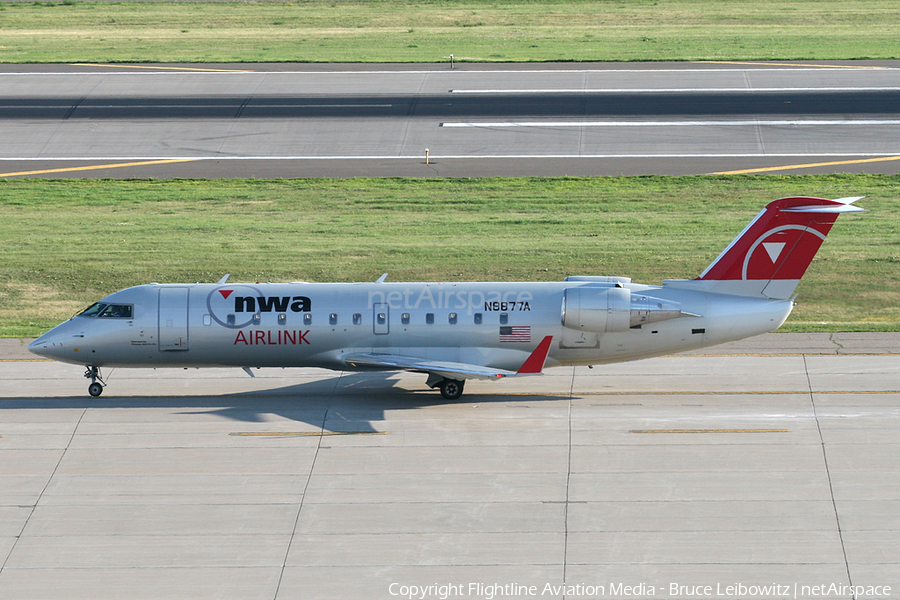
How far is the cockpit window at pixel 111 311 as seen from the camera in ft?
102

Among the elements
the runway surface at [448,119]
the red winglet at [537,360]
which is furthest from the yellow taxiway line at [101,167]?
the red winglet at [537,360]

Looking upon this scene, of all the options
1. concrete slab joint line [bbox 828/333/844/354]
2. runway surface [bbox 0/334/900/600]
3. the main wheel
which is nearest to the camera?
runway surface [bbox 0/334/900/600]

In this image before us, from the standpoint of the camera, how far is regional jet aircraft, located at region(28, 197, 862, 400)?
30.2 m

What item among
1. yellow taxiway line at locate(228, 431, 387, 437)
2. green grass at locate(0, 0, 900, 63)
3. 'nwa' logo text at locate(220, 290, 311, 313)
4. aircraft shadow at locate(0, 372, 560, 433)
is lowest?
aircraft shadow at locate(0, 372, 560, 433)

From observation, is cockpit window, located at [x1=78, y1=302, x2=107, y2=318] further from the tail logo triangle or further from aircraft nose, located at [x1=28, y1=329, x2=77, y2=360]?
the tail logo triangle

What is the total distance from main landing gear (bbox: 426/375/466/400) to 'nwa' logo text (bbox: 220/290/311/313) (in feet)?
13.5

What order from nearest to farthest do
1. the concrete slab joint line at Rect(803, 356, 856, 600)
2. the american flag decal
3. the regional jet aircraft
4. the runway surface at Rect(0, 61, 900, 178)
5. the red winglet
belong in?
the concrete slab joint line at Rect(803, 356, 856, 600), the red winglet, the regional jet aircraft, the american flag decal, the runway surface at Rect(0, 61, 900, 178)

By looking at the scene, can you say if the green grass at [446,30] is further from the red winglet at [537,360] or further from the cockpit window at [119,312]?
the red winglet at [537,360]

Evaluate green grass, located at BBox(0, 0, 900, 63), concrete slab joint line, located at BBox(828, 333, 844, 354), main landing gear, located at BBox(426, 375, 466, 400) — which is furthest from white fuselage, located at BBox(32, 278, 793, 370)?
green grass, located at BBox(0, 0, 900, 63)

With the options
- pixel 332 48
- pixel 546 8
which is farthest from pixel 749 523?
pixel 546 8

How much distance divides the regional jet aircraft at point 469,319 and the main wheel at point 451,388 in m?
0.03

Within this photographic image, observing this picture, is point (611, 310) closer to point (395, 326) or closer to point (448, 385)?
point (448, 385)

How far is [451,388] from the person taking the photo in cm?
3109
